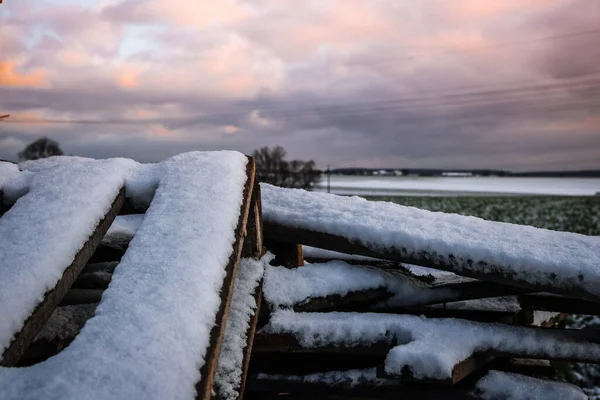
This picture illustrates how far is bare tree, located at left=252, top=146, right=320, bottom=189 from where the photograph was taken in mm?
60125

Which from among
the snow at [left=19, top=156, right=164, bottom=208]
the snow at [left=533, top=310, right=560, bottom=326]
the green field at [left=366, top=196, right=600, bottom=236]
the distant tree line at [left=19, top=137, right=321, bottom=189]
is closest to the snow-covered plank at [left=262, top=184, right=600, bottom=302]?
the snow at [left=19, top=156, right=164, bottom=208]

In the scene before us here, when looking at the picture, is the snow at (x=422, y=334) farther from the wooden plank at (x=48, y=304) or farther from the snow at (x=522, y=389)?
the wooden plank at (x=48, y=304)

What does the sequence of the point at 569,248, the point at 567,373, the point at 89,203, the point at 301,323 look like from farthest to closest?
the point at 567,373 → the point at 569,248 → the point at 301,323 → the point at 89,203

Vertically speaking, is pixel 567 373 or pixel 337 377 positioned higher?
pixel 337 377

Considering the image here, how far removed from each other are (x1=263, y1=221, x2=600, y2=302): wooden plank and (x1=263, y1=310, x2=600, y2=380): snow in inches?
11.0

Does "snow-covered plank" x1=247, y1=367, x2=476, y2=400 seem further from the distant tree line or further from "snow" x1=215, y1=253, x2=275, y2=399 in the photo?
the distant tree line

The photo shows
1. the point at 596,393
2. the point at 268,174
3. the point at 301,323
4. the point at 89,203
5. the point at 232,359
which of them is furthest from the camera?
the point at 268,174

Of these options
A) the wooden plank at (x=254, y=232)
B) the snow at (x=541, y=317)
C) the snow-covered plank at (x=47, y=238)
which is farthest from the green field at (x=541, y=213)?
the snow-covered plank at (x=47, y=238)

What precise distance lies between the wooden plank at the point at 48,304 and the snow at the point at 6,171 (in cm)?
78

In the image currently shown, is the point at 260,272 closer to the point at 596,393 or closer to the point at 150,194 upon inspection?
the point at 150,194

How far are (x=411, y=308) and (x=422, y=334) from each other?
1.45ft

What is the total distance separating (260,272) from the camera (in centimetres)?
248

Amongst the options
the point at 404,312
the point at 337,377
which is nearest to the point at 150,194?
the point at 337,377

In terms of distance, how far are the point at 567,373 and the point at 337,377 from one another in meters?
3.66
